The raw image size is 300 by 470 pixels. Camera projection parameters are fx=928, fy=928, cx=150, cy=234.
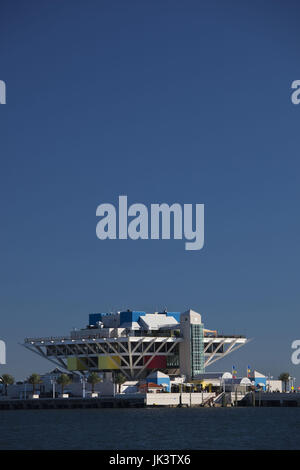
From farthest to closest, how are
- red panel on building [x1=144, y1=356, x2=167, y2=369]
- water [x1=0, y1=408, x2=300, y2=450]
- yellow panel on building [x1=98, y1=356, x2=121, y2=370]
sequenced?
red panel on building [x1=144, y1=356, x2=167, y2=369] < yellow panel on building [x1=98, y1=356, x2=121, y2=370] < water [x1=0, y1=408, x2=300, y2=450]

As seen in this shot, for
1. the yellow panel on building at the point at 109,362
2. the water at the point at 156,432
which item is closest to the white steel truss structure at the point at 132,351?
the yellow panel on building at the point at 109,362

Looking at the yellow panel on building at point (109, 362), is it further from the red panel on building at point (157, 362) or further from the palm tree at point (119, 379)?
the palm tree at point (119, 379)

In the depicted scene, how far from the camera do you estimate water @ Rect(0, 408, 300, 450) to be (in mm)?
86125

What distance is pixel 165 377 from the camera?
7087 inches

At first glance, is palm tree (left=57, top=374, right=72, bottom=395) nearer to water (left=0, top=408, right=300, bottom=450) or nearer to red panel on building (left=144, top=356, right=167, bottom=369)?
red panel on building (left=144, top=356, right=167, bottom=369)

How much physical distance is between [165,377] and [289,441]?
9056 centimetres

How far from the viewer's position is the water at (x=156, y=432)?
8612 cm

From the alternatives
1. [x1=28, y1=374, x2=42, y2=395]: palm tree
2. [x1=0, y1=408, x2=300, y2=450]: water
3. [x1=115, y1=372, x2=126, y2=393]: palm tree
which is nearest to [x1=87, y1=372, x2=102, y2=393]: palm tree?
[x1=115, y1=372, x2=126, y2=393]: palm tree

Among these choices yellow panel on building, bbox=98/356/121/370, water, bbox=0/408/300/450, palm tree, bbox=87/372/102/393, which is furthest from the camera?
yellow panel on building, bbox=98/356/121/370

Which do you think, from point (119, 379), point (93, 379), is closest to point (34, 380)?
point (93, 379)

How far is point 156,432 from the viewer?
9869 cm

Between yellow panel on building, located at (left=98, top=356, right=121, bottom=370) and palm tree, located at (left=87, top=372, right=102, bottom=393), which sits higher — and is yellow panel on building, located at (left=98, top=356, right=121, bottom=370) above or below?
above

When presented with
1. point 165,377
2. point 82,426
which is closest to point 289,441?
point 82,426
